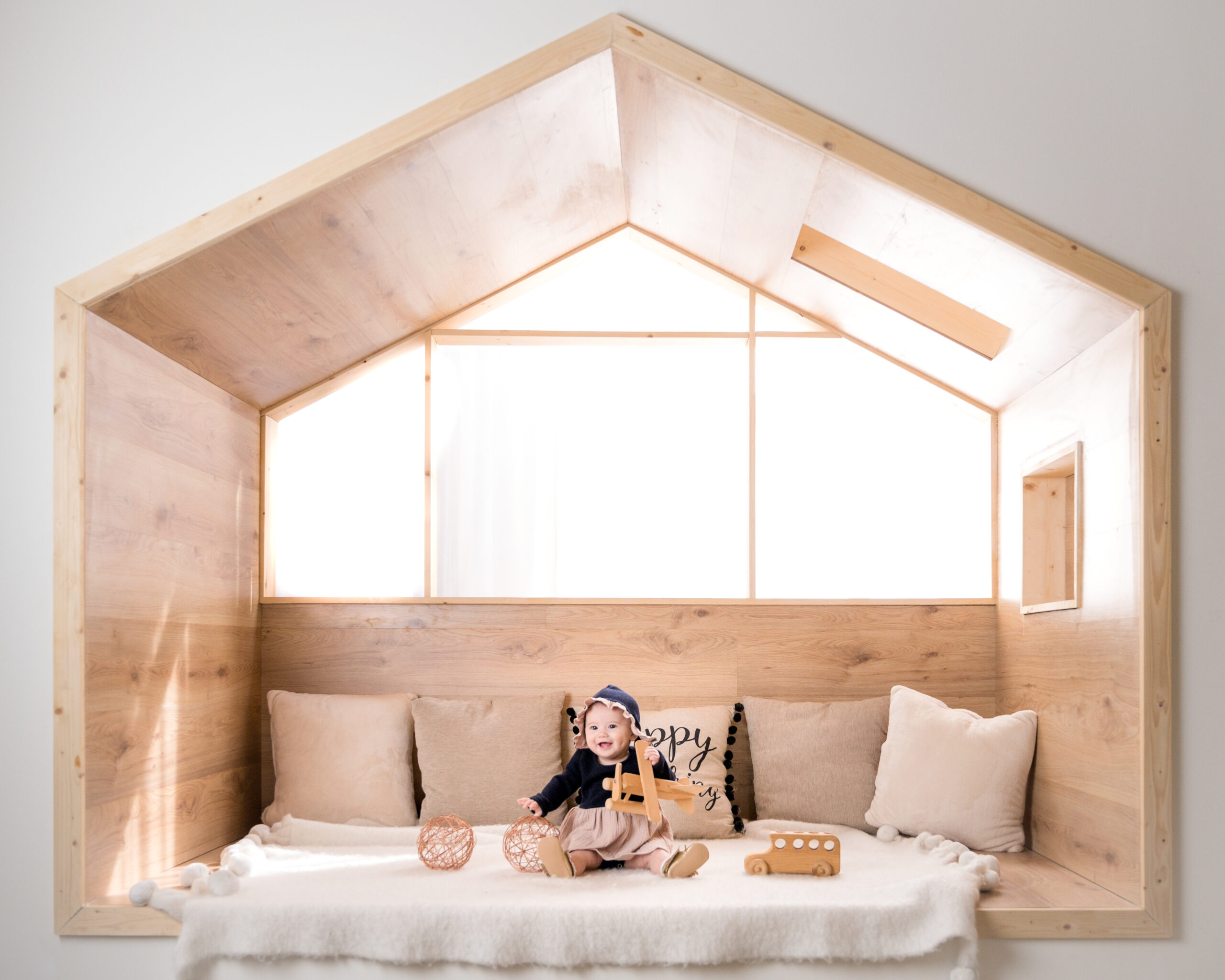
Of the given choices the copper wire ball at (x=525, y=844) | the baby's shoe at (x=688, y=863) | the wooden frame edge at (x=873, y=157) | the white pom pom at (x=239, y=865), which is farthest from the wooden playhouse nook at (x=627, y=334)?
the copper wire ball at (x=525, y=844)

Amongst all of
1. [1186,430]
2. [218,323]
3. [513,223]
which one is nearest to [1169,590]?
[1186,430]

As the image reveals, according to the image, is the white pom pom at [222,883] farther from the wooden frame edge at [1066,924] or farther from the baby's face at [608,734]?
the wooden frame edge at [1066,924]

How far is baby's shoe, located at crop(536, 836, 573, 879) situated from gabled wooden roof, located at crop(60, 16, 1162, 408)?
1586mm

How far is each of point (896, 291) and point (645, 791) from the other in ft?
5.29

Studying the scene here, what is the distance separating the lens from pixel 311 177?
248 centimetres

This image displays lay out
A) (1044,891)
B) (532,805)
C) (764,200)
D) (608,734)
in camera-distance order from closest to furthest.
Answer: (1044,891)
(532,805)
(608,734)
(764,200)

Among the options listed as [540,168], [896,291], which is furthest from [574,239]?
[896,291]

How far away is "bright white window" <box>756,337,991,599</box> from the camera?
11.6 feet

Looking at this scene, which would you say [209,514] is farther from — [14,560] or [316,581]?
[14,560]

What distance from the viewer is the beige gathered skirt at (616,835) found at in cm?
277

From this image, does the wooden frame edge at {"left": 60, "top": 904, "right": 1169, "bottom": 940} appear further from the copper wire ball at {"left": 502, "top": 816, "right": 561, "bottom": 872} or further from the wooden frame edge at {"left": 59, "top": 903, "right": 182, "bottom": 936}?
the copper wire ball at {"left": 502, "top": 816, "right": 561, "bottom": 872}

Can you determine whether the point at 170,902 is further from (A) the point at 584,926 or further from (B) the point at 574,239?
(B) the point at 574,239

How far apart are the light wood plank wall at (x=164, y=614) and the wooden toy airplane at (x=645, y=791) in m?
1.15

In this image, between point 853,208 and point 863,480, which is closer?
point 853,208
